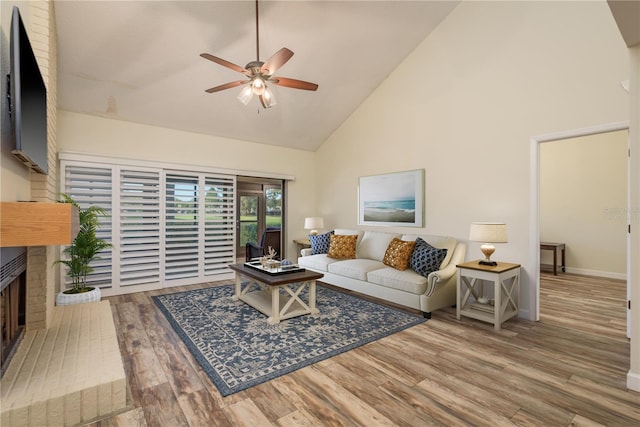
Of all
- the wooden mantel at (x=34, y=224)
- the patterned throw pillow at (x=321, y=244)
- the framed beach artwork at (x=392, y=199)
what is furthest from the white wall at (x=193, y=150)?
the wooden mantel at (x=34, y=224)

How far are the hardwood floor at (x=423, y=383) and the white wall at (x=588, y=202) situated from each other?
116 inches

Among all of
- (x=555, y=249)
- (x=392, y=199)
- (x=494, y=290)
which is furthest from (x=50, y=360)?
(x=555, y=249)

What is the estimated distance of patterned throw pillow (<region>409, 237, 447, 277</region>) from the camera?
3750mm

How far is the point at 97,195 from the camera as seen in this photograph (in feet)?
14.0

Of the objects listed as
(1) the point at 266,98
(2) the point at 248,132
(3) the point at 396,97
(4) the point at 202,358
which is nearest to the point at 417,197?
(3) the point at 396,97

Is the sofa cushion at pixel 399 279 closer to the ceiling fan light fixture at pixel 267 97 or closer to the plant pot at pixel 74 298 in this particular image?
the ceiling fan light fixture at pixel 267 97

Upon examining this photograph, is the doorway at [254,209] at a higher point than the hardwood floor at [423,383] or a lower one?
higher

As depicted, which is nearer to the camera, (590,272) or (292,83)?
(292,83)

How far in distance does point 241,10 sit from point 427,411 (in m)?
4.02

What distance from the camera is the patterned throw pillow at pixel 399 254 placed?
406 cm

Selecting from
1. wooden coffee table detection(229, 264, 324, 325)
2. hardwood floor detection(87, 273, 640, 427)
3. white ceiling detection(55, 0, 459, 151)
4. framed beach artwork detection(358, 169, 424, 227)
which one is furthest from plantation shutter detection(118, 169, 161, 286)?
framed beach artwork detection(358, 169, 424, 227)

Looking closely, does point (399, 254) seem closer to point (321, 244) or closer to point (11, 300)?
point (321, 244)

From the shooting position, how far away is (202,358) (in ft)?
8.26

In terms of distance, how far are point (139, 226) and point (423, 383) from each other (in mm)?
4286
